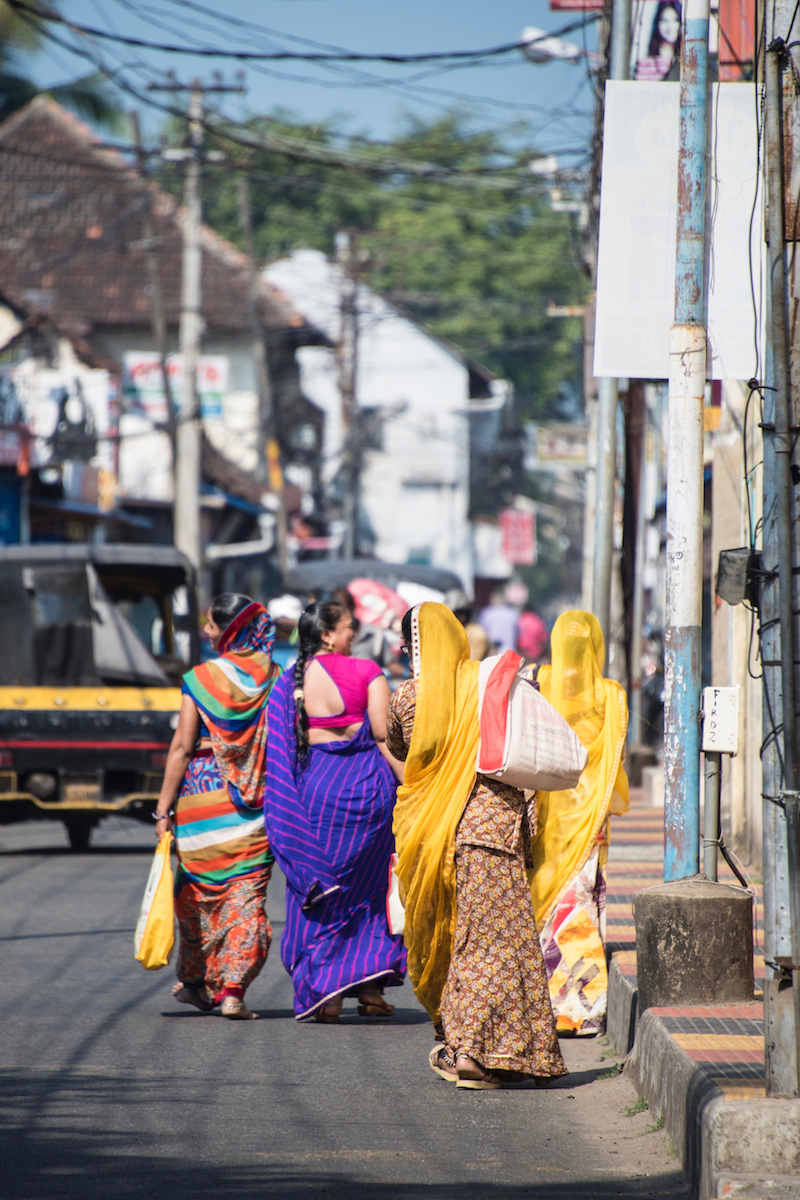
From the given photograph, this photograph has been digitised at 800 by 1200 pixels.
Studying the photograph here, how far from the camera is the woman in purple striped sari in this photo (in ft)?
21.6

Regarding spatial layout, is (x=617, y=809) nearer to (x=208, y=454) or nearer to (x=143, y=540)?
(x=143, y=540)

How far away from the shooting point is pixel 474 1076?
5398 millimetres

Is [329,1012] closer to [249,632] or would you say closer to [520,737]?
[249,632]

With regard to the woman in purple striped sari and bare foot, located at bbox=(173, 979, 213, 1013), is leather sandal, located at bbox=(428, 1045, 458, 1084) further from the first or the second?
bare foot, located at bbox=(173, 979, 213, 1013)

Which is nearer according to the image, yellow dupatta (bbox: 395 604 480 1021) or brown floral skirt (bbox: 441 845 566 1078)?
brown floral skirt (bbox: 441 845 566 1078)

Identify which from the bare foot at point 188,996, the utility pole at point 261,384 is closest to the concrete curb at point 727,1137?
the bare foot at point 188,996

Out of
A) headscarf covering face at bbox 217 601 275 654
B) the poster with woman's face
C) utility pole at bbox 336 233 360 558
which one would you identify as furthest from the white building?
headscarf covering face at bbox 217 601 275 654

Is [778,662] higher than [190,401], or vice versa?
[190,401]

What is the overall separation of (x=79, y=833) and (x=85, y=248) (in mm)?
23406

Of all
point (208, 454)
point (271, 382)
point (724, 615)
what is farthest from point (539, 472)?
point (724, 615)

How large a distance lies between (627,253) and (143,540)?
24236 millimetres

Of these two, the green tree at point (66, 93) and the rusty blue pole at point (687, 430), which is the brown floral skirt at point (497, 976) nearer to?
the rusty blue pole at point (687, 430)

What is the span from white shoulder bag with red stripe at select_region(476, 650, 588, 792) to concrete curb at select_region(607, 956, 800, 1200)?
1.10 m

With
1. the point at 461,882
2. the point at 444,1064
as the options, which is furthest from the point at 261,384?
the point at 444,1064
